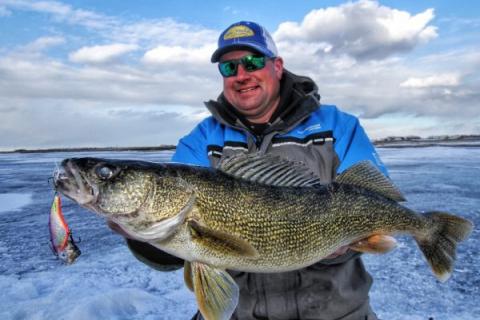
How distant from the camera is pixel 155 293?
420cm

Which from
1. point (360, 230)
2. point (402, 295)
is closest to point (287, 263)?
point (360, 230)

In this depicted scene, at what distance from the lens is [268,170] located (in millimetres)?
2684

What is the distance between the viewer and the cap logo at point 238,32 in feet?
11.9

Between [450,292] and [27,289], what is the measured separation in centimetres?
403

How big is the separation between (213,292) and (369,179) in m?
1.27

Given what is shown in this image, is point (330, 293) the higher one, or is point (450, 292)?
point (330, 293)

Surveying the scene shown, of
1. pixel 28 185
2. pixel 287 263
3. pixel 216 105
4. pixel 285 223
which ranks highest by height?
pixel 216 105

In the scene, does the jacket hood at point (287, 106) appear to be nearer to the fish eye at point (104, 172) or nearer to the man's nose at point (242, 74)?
the man's nose at point (242, 74)

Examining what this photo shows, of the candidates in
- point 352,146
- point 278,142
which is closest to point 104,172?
point 278,142

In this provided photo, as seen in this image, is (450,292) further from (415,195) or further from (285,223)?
(415,195)

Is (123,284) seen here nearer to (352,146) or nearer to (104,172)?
(104,172)

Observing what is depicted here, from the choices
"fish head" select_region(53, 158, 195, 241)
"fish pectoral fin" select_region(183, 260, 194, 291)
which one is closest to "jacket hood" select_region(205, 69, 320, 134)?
"fish head" select_region(53, 158, 195, 241)

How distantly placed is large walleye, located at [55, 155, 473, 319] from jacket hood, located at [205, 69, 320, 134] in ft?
2.25

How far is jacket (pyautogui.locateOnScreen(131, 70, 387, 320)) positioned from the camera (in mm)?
2990
